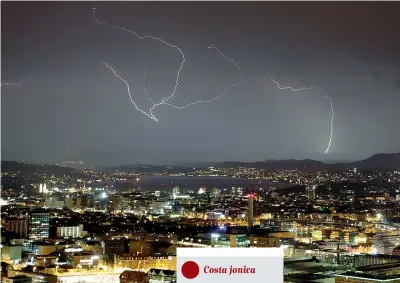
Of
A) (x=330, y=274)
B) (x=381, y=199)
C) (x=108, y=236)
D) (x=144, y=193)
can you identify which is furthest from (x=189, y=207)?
(x=330, y=274)

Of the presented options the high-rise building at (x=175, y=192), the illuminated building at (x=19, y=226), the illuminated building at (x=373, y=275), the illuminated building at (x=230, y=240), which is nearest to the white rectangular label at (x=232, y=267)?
the illuminated building at (x=373, y=275)

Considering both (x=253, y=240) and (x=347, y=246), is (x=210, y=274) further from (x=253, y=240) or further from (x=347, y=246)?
(x=347, y=246)

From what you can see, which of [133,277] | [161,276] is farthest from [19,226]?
[161,276]

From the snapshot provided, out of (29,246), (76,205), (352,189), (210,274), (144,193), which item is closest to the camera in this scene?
(210,274)

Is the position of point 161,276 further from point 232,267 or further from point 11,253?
point 232,267

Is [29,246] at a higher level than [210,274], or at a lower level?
lower

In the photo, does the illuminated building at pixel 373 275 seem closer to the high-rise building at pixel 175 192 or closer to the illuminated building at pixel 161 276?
the illuminated building at pixel 161 276
